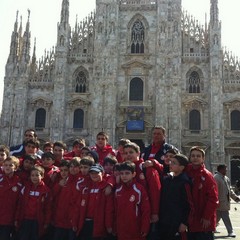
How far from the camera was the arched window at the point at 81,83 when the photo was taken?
33375mm

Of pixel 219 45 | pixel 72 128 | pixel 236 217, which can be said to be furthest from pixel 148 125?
pixel 236 217

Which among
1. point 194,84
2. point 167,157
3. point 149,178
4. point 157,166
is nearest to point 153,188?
point 149,178

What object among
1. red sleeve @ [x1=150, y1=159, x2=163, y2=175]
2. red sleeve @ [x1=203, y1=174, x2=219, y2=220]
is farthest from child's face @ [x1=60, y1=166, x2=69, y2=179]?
red sleeve @ [x1=203, y1=174, x2=219, y2=220]

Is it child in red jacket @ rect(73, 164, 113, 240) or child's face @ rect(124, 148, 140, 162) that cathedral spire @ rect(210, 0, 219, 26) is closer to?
child's face @ rect(124, 148, 140, 162)

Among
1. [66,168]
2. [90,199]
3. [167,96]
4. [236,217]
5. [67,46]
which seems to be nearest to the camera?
[90,199]

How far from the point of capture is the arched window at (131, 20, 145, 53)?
33375mm

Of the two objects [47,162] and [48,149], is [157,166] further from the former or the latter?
[48,149]

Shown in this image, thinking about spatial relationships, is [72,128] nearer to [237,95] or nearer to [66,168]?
[237,95]

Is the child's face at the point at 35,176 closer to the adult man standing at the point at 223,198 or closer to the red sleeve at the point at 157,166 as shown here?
the red sleeve at the point at 157,166

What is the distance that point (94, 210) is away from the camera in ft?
22.3

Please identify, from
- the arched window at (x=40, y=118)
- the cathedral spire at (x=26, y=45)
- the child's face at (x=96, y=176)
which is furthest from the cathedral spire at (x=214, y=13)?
the child's face at (x=96, y=176)

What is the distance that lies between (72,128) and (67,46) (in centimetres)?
765

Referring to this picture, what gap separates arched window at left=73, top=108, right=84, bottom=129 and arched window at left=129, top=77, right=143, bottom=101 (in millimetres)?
4682

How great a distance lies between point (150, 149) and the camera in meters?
7.92
